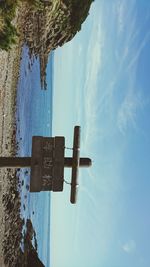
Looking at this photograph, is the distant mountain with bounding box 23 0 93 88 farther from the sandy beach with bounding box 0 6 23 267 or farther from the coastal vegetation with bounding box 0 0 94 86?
the sandy beach with bounding box 0 6 23 267

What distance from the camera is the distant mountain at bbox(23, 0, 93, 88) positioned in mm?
37531

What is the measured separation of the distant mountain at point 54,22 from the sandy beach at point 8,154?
111 inches

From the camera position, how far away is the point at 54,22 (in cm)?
4109

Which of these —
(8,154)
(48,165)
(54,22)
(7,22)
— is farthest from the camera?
(54,22)

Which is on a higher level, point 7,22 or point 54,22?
point 54,22

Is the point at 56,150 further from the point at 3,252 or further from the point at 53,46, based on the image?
the point at 53,46

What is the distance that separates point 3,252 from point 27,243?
7.65m

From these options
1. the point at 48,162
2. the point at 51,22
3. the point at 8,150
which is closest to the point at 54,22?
the point at 51,22

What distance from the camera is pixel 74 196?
37.2 ft

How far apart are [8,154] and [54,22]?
1367 centimetres

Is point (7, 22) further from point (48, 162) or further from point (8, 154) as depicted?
Result: point (8, 154)

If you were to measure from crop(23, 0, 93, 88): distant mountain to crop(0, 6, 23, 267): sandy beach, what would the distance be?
9.28 feet

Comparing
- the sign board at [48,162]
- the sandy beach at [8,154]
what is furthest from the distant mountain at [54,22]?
the sign board at [48,162]

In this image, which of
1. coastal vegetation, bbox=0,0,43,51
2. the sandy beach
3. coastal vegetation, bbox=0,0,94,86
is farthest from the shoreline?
coastal vegetation, bbox=0,0,43,51
